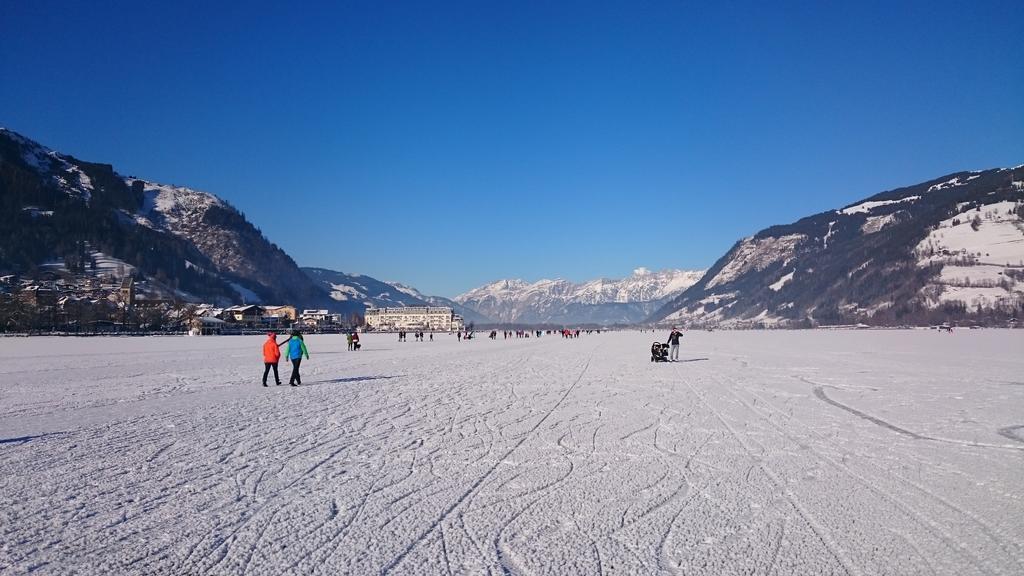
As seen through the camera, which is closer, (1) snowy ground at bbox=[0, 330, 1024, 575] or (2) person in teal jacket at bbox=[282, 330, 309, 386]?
(1) snowy ground at bbox=[0, 330, 1024, 575]

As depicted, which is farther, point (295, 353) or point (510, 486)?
point (295, 353)

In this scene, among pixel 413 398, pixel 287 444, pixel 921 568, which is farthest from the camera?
pixel 413 398

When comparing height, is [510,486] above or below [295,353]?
below

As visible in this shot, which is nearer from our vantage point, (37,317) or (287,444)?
(287,444)

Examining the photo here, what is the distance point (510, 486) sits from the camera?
6441 mm

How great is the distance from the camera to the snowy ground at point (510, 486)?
4547mm

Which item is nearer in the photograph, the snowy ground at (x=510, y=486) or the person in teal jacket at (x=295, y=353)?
the snowy ground at (x=510, y=486)

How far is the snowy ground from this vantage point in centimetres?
455

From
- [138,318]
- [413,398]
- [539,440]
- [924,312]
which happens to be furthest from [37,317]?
[924,312]

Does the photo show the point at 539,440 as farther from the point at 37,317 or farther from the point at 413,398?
the point at 37,317

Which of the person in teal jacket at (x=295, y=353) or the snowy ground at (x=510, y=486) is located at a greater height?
the person in teal jacket at (x=295, y=353)

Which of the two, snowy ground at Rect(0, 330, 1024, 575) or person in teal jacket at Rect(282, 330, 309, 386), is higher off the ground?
person in teal jacket at Rect(282, 330, 309, 386)

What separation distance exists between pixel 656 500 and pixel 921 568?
2.22 meters

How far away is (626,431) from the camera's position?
32.7 ft
